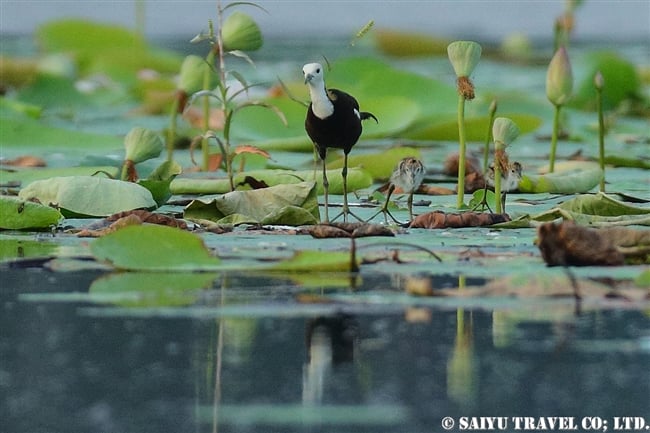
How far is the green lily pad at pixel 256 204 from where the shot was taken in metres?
3.72

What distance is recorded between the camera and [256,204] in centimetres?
374

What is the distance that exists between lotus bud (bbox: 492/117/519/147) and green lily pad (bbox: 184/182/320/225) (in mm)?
491

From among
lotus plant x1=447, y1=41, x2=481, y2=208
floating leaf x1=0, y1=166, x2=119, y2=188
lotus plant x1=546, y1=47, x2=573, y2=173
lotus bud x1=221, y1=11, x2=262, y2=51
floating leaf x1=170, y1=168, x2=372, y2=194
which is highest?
lotus bud x1=221, y1=11, x2=262, y2=51

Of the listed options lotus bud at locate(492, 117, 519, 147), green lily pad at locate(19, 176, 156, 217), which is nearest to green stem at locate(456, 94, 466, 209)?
lotus bud at locate(492, 117, 519, 147)

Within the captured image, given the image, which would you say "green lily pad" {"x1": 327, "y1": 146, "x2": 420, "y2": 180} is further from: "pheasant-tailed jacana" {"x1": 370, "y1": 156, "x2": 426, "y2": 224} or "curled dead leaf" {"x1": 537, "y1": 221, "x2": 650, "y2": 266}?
"curled dead leaf" {"x1": 537, "y1": 221, "x2": 650, "y2": 266}

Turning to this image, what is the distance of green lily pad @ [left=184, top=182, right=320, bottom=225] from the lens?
146 inches

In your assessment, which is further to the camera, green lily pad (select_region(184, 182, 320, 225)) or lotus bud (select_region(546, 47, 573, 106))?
lotus bud (select_region(546, 47, 573, 106))

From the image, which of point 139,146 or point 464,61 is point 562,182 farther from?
point 139,146

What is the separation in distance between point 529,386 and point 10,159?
348cm

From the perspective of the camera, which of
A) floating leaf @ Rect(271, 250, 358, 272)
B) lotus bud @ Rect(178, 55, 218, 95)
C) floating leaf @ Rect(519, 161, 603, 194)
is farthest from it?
lotus bud @ Rect(178, 55, 218, 95)

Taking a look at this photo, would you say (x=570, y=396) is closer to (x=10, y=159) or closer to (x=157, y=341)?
(x=157, y=341)

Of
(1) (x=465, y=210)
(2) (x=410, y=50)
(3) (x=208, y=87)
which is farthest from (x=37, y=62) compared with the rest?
→ (1) (x=465, y=210)

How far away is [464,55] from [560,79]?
77 cm

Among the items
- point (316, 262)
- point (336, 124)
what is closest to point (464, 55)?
point (336, 124)
